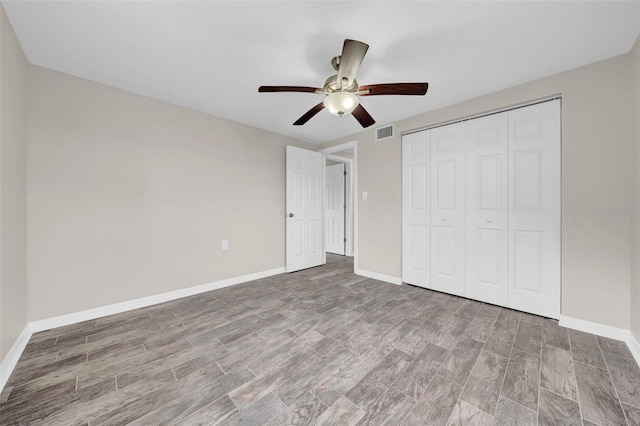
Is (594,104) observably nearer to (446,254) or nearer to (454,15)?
(454,15)

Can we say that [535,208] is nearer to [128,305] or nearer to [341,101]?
[341,101]

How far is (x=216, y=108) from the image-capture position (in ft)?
9.74

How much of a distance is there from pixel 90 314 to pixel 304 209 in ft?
9.48

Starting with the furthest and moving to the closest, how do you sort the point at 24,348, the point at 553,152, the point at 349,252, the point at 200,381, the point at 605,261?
1. the point at 349,252
2. the point at 553,152
3. the point at 605,261
4. the point at 24,348
5. the point at 200,381

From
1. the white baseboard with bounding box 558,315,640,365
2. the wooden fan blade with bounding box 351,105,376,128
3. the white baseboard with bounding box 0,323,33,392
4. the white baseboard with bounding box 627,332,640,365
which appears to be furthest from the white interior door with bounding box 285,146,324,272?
the white baseboard with bounding box 627,332,640,365

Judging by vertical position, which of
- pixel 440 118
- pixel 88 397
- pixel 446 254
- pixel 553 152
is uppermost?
pixel 440 118

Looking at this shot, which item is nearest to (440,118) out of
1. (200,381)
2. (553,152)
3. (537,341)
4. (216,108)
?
(553,152)

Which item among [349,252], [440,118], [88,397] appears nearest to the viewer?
[88,397]

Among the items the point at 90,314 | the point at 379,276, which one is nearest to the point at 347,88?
the point at 379,276

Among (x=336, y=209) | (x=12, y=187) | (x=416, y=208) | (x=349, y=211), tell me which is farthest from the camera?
(x=336, y=209)

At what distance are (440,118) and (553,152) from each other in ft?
3.80

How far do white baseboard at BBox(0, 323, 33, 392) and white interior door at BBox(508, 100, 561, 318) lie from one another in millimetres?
4058

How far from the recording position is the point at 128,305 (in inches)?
98.5

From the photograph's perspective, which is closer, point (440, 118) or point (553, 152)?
point (553, 152)
